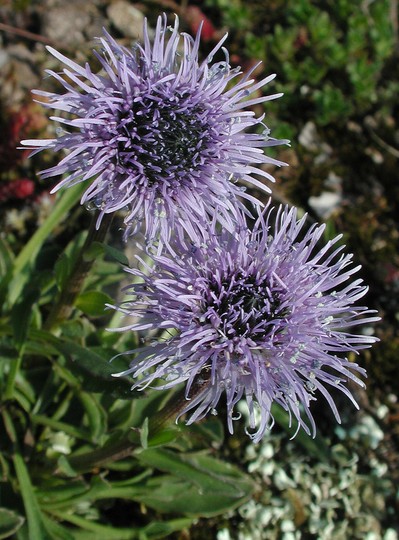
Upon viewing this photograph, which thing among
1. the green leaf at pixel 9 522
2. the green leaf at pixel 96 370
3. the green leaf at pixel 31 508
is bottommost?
the green leaf at pixel 9 522

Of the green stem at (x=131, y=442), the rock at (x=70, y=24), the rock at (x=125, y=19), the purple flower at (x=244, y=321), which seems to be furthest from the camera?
the rock at (x=125, y=19)

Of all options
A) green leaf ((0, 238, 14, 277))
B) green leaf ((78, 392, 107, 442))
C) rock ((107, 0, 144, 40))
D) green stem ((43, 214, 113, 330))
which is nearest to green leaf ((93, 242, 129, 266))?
green stem ((43, 214, 113, 330))

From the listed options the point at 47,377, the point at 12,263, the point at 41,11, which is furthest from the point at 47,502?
the point at 41,11

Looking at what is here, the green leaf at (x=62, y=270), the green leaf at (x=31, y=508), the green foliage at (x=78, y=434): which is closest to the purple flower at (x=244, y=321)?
the green foliage at (x=78, y=434)

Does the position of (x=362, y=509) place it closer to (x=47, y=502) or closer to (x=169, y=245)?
(x=47, y=502)

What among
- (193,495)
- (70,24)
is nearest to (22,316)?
(193,495)

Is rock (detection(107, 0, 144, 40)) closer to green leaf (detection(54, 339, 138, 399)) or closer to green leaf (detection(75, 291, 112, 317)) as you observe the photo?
green leaf (detection(75, 291, 112, 317))

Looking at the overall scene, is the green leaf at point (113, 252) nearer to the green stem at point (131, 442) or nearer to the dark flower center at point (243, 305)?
the dark flower center at point (243, 305)
